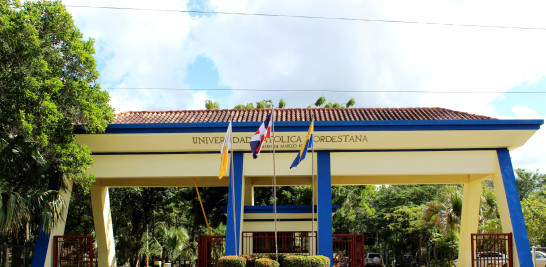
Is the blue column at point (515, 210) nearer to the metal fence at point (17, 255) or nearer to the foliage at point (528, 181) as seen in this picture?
the metal fence at point (17, 255)

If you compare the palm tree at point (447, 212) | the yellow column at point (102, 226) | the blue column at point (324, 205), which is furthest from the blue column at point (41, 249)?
the palm tree at point (447, 212)

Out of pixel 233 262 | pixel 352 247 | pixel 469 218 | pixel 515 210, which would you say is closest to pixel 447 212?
pixel 469 218

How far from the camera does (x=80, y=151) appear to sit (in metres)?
14.5

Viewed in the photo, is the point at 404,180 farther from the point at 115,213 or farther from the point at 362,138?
the point at 115,213

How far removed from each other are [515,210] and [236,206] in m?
8.95

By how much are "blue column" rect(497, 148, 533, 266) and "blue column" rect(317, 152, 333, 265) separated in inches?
225

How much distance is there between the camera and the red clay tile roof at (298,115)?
57.5 feet

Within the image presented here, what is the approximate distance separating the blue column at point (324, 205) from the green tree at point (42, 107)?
277 inches

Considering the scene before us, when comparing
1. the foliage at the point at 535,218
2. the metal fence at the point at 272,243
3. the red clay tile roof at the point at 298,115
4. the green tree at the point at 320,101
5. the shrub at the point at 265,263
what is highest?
the green tree at the point at 320,101

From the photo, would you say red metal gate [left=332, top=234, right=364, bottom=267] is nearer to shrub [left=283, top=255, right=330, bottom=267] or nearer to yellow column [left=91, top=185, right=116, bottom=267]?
shrub [left=283, top=255, right=330, bottom=267]

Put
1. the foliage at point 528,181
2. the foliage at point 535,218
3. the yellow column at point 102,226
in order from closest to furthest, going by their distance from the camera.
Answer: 1. the yellow column at point 102,226
2. the foliage at point 535,218
3. the foliage at point 528,181

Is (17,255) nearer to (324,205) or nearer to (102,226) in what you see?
(102,226)

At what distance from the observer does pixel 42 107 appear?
1326 centimetres

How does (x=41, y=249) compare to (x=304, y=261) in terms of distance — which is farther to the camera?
(x=41, y=249)
